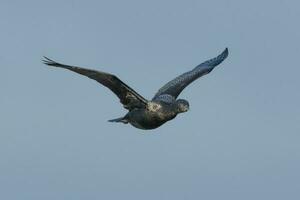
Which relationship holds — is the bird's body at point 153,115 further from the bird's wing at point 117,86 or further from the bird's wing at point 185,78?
the bird's wing at point 185,78

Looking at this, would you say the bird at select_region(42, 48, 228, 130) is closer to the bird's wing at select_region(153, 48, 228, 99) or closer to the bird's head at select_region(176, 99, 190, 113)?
the bird's head at select_region(176, 99, 190, 113)

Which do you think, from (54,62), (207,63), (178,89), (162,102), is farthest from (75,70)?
(207,63)

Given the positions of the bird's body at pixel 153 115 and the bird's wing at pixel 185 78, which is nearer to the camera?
the bird's body at pixel 153 115

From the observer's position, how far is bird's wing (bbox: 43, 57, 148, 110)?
41812mm

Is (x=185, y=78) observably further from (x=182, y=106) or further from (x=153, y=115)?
(x=182, y=106)

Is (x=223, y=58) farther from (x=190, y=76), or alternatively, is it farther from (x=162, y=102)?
(x=162, y=102)

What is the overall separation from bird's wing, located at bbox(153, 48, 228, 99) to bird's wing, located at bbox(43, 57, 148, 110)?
2316 mm

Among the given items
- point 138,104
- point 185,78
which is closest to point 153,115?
point 138,104

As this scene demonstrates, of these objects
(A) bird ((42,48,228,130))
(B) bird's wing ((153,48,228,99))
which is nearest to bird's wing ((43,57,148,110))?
(A) bird ((42,48,228,130))

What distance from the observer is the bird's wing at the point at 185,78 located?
157ft

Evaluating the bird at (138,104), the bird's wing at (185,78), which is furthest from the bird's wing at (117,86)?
the bird's wing at (185,78)

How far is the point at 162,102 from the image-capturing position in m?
43.8

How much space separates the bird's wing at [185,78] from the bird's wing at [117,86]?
2.32 metres

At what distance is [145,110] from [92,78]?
7.05ft
